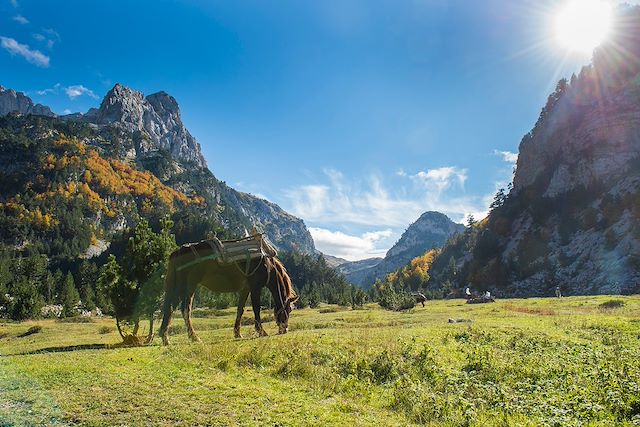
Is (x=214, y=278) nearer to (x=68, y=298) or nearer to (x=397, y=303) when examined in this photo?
(x=397, y=303)

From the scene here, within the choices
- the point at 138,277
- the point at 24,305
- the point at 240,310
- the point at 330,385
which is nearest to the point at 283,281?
the point at 240,310

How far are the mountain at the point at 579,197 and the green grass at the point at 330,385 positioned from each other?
103m

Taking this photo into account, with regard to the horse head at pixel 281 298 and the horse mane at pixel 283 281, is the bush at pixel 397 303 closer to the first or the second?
the horse mane at pixel 283 281

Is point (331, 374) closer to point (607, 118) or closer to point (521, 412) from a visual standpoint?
point (521, 412)

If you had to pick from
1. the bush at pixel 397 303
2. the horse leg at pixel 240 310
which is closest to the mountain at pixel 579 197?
the bush at pixel 397 303

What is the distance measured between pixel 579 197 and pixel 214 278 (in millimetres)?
162752

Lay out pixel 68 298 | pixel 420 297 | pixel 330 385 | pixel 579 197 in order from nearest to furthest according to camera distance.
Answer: pixel 330 385, pixel 420 297, pixel 68 298, pixel 579 197

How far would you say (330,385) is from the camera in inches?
441

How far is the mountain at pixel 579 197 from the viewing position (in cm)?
11725

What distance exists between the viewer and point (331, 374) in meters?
12.2

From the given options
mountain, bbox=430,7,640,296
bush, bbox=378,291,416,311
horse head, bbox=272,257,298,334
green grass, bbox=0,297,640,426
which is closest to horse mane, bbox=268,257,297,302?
horse head, bbox=272,257,298,334

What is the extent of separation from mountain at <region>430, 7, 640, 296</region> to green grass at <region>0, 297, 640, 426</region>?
102578 mm

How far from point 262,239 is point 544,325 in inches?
740

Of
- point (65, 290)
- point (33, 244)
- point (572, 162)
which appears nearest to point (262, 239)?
point (65, 290)
